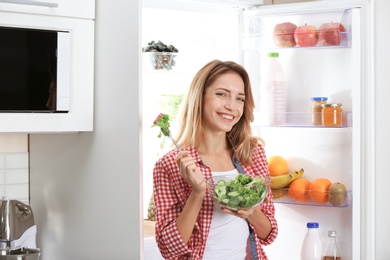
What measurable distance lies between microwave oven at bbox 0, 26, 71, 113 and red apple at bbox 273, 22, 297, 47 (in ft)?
3.07

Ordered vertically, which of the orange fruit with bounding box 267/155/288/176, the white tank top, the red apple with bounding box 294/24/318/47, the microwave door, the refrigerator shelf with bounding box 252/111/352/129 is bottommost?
the white tank top

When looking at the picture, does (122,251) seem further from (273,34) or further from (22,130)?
(273,34)

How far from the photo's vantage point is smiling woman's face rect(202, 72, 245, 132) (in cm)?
256

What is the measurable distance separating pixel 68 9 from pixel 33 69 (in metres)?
0.23

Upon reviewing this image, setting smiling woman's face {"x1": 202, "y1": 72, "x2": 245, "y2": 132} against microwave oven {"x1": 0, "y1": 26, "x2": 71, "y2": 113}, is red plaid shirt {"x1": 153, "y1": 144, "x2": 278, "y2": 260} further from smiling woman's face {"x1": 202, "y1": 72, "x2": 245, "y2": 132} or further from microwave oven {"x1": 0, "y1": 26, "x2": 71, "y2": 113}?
microwave oven {"x1": 0, "y1": 26, "x2": 71, "y2": 113}

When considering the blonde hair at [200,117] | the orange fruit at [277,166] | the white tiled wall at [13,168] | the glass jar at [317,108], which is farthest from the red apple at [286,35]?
the white tiled wall at [13,168]

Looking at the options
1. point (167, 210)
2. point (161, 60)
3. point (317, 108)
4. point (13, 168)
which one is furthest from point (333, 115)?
point (13, 168)

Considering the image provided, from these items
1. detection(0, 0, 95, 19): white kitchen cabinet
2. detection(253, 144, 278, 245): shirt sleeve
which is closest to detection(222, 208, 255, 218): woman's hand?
detection(253, 144, 278, 245): shirt sleeve

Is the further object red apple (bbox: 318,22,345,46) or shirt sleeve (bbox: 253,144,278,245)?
red apple (bbox: 318,22,345,46)

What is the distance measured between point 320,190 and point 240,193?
684 millimetres

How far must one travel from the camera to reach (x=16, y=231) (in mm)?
2510

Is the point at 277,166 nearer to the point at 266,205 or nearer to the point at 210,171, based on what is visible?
the point at 266,205

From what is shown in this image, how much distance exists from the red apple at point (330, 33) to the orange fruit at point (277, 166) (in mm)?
499

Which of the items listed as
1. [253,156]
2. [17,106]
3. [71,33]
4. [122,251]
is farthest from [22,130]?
[253,156]
